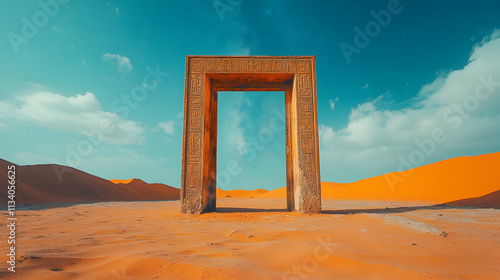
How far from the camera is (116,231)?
3695 mm

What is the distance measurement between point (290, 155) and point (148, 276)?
6933 millimetres

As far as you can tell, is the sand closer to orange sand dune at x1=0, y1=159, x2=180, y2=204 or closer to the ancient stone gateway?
the ancient stone gateway

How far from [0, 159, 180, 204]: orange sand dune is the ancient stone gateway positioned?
8419 mm

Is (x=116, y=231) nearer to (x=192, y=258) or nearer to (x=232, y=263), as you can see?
(x=192, y=258)

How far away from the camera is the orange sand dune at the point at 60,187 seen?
38.4ft

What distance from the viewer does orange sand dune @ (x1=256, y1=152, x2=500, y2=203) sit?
14.0 metres

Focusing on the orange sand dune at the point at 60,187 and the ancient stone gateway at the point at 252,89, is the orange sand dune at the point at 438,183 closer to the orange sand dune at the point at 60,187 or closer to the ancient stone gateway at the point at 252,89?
the ancient stone gateway at the point at 252,89

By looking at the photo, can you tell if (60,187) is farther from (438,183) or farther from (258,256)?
(438,183)

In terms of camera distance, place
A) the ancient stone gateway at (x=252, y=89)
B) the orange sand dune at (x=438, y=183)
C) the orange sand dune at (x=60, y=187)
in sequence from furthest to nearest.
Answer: the orange sand dune at (x=438, y=183), the orange sand dune at (x=60, y=187), the ancient stone gateway at (x=252, y=89)

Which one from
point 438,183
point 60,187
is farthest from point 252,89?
point 438,183

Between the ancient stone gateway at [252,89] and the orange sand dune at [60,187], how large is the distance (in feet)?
27.6

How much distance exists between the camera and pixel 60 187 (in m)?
14.3

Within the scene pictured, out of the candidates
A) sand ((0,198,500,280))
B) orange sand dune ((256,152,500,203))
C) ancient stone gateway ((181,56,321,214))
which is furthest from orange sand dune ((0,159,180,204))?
orange sand dune ((256,152,500,203))

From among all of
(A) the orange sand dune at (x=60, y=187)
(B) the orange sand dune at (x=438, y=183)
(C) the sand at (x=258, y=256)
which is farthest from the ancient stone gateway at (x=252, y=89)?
(B) the orange sand dune at (x=438, y=183)
